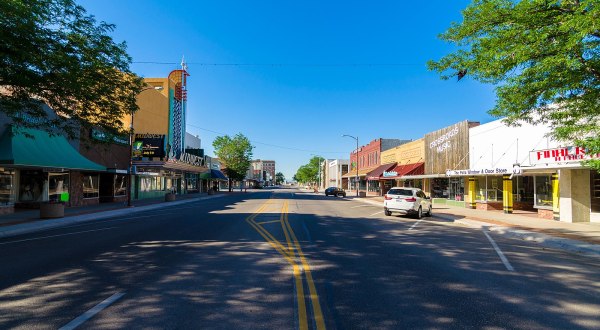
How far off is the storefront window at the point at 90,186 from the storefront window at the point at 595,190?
31562 millimetres

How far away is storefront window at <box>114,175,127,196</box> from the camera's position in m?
32.2

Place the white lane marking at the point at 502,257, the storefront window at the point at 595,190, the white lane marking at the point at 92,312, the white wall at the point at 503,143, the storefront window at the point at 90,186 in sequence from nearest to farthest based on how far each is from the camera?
1. the white lane marking at the point at 92,312
2. the white lane marking at the point at 502,257
3. the storefront window at the point at 595,190
4. the white wall at the point at 503,143
5. the storefront window at the point at 90,186

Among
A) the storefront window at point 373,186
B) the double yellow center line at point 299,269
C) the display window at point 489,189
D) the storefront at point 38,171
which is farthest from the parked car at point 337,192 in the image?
the double yellow center line at point 299,269

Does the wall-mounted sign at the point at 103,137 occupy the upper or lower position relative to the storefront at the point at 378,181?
upper

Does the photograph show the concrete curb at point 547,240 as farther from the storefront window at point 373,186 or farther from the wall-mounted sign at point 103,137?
the storefront window at point 373,186

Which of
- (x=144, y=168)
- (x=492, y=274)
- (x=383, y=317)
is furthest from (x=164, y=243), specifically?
(x=144, y=168)

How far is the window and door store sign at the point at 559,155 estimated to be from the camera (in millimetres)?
15320

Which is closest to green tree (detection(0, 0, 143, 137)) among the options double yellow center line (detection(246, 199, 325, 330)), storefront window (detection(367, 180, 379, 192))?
double yellow center line (detection(246, 199, 325, 330))

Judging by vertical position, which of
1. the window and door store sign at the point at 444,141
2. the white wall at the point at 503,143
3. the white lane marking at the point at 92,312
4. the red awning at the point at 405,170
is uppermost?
the window and door store sign at the point at 444,141

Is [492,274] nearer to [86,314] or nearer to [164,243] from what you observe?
[86,314]

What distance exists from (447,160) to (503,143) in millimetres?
7634

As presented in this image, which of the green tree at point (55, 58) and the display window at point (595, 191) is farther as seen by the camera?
the display window at point (595, 191)

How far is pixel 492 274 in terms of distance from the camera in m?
7.31

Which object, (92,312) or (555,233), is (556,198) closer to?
(555,233)
